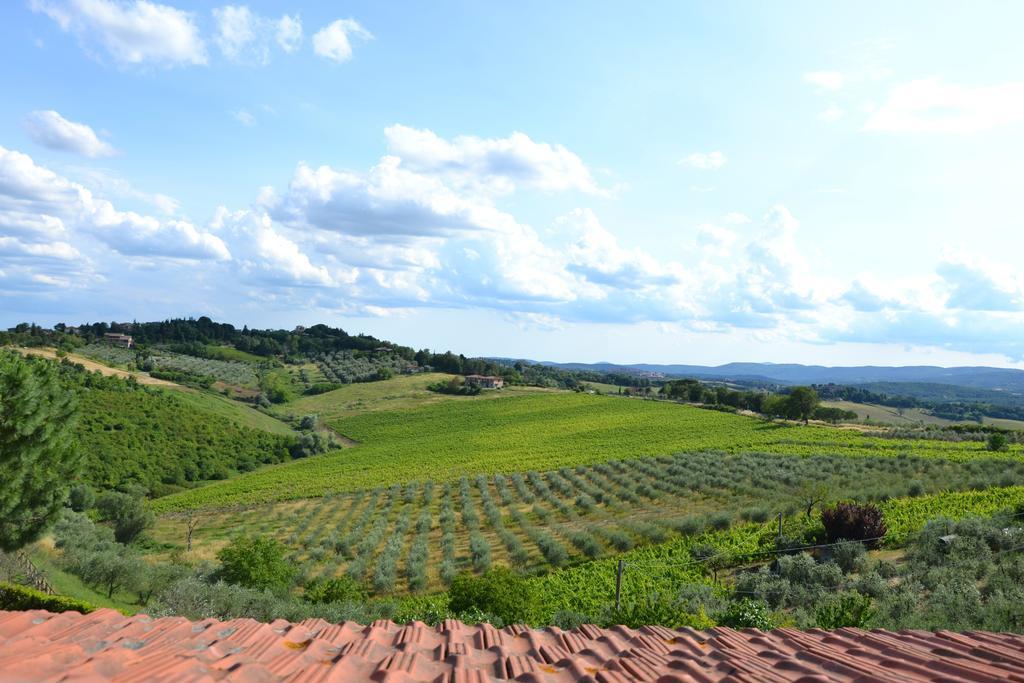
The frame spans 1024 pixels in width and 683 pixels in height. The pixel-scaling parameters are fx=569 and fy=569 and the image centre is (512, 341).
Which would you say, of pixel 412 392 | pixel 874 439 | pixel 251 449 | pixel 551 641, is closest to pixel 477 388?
pixel 412 392

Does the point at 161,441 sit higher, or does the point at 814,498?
the point at 814,498

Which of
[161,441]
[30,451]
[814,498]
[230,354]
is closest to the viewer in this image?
[30,451]

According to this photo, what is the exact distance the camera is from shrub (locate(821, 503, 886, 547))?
702 inches

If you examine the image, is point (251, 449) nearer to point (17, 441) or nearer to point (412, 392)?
point (412, 392)

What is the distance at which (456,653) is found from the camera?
4.22 m

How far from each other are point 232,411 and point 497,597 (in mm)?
92937

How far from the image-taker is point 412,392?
412ft

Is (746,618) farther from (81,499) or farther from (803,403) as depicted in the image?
(803,403)

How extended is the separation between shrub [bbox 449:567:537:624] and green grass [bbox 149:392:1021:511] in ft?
125

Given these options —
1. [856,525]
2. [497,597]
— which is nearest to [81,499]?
[497,597]

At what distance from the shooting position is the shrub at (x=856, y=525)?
17.8m

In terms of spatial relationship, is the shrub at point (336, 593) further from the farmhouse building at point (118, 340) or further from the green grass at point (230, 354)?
the farmhouse building at point (118, 340)

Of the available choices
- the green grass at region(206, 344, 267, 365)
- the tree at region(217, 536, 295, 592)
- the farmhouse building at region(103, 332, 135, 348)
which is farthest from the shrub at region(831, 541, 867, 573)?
the farmhouse building at region(103, 332, 135, 348)

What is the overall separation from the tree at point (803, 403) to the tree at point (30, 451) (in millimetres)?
81395
